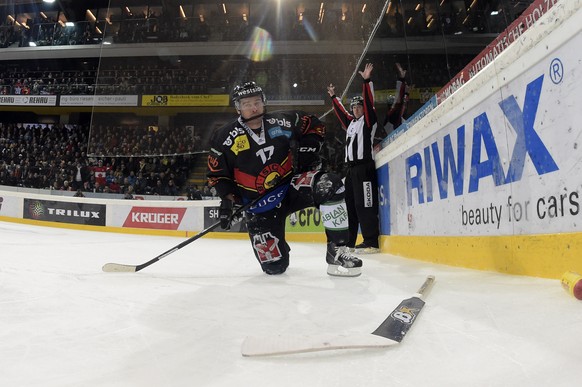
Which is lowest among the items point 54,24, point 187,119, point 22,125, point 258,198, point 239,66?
point 258,198

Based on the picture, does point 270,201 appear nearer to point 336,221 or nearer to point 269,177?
point 269,177

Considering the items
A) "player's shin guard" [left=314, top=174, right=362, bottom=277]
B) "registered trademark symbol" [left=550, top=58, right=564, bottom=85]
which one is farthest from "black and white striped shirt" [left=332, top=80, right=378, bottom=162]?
"registered trademark symbol" [left=550, top=58, right=564, bottom=85]

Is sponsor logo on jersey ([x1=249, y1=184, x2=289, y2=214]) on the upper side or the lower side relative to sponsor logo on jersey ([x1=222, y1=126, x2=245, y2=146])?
lower

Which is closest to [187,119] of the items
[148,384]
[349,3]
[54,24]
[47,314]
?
[349,3]

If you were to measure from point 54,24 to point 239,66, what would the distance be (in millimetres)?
13583

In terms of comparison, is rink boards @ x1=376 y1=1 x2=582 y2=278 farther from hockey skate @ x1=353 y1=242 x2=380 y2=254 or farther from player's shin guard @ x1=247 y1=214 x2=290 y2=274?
player's shin guard @ x1=247 y1=214 x2=290 y2=274

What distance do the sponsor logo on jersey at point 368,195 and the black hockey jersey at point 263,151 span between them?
5.29 ft

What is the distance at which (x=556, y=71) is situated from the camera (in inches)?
66.6

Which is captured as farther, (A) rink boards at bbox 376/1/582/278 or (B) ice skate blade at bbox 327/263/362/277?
(B) ice skate blade at bbox 327/263/362/277

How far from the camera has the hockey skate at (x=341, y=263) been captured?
233cm

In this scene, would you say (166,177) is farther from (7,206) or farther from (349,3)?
(349,3)

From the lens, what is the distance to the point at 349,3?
5555mm

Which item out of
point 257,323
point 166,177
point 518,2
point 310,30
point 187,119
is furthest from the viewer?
point 166,177

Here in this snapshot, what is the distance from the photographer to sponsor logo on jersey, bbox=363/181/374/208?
408cm
